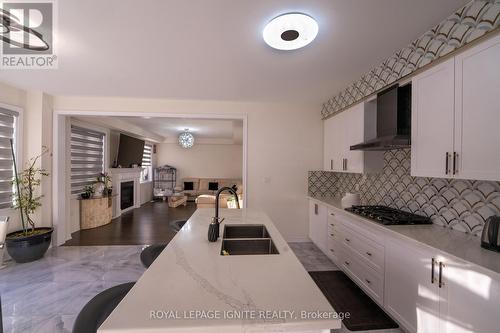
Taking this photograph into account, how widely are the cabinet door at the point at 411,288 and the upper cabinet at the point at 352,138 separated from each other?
117 centimetres

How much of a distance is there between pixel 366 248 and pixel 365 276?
308 mm

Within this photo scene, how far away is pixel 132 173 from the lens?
6.79 meters

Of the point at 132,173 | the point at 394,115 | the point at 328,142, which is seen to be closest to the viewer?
the point at 394,115

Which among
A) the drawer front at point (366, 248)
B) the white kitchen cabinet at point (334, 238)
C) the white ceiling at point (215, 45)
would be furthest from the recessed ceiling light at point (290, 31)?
the white kitchen cabinet at point (334, 238)

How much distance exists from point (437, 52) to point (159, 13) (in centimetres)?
225

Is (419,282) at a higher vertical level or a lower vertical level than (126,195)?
higher

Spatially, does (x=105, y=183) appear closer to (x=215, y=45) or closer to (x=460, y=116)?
(x=215, y=45)

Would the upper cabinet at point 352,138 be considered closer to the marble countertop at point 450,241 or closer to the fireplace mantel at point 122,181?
the marble countertop at point 450,241

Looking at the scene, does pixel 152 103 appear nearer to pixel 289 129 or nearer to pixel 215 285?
pixel 289 129

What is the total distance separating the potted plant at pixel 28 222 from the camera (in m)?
2.94

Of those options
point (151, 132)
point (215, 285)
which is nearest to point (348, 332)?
point (215, 285)

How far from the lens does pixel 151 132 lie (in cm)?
756

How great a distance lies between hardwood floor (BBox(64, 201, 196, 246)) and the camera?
13.0 ft

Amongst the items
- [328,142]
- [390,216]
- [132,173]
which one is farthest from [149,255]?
[132,173]
